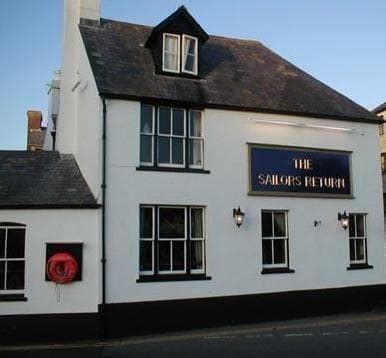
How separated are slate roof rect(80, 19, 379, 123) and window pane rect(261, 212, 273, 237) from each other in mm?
3044

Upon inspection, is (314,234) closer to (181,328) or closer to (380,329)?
(380,329)

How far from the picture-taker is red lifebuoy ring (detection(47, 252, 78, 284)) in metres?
12.2

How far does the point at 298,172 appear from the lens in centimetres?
1520

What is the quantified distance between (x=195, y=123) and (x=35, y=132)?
79.3 ft

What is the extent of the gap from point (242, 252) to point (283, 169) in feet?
9.10

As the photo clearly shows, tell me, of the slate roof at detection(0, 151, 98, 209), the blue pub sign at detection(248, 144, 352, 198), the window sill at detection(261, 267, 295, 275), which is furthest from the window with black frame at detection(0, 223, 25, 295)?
the window sill at detection(261, 267, 295, 275)

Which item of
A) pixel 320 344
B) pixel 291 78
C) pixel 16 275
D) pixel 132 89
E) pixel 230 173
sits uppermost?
pixel 291 78

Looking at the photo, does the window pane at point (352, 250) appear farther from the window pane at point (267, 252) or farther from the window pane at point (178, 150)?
the window pane at point (178, 150)

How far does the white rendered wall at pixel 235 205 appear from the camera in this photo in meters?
13.0

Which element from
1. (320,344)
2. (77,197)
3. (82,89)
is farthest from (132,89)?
(320,344)

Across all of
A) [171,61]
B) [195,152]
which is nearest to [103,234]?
[195,152]

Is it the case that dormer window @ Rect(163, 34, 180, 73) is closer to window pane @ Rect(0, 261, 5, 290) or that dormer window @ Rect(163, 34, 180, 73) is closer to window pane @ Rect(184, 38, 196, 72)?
window pane @ Rect(184, 38, 196, 72)

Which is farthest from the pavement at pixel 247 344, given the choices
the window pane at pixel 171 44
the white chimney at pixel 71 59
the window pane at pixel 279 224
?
the window pane at pixel 171 44

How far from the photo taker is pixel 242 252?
46.4 ft
